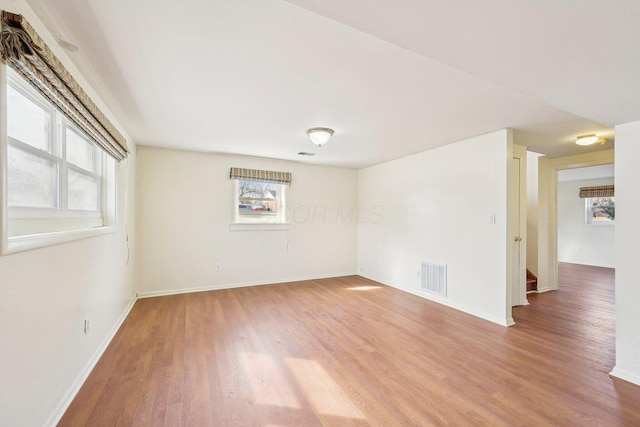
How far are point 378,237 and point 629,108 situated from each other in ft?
12.4

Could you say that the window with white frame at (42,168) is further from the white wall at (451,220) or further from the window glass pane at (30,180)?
the white wall at (451,220)

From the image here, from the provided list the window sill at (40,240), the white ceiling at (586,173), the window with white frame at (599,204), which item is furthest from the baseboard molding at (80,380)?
the window with white frame at (599,204)

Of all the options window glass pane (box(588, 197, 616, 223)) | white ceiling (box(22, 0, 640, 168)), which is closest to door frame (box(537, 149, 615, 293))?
white ceiling (box(22, 0, 640, 168))

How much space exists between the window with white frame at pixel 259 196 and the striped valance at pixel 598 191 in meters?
8.08

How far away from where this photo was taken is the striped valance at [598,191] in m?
6.84

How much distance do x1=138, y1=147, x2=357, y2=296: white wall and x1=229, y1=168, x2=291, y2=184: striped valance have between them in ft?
0.49

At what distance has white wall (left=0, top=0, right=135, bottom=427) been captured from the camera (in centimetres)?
122

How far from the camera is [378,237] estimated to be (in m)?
5.32

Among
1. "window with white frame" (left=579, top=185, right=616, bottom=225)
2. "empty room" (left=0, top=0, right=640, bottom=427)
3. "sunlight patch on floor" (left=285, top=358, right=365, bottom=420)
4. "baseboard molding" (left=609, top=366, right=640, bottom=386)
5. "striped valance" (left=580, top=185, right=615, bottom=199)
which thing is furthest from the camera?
"window with white frame" (left=579, top=185, right=616, bottom=225)

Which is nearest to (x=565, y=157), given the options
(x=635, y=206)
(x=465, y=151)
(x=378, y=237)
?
(x=465, y=151)

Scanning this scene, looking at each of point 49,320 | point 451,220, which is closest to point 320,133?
point 451,220

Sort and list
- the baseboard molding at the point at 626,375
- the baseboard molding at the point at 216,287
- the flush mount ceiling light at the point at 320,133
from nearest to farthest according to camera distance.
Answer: the baseboard molding at the point at 626,375, the flush mount ceiling light at the point at 320,133, the baseboard molding at the point at 216,287

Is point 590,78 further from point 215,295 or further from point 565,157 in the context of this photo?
point 215,295

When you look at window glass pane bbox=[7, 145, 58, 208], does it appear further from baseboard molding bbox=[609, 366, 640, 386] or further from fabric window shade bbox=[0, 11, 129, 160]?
baseboard molding bbox=[609, 366, 640, 386]
